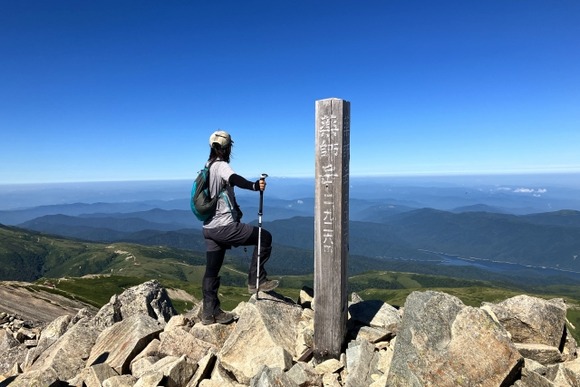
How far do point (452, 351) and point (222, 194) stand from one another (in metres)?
7.59

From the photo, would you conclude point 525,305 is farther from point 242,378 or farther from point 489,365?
point 242,378

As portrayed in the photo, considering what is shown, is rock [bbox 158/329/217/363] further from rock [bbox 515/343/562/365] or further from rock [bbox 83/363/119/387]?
rock [bbox 515/343/562/365]

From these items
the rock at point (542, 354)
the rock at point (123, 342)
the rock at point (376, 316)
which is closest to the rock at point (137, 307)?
the rock at point (123, 342)

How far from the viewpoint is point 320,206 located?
10383 mm

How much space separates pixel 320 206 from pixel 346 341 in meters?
4.31

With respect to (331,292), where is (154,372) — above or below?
below

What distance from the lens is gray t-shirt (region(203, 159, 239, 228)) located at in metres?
11.1

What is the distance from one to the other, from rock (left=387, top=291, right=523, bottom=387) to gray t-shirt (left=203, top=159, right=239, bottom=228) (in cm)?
603

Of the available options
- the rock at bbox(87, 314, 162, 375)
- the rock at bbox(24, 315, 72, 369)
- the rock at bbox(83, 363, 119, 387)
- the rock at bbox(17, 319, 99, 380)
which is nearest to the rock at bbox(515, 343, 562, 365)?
the rock at bbox(87, 314, 162, 375)

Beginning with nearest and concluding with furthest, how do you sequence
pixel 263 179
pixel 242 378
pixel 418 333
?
pixel 418 333
pixel 242 378
pixel 263 179

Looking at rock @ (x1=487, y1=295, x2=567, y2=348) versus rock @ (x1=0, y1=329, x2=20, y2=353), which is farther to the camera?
rock @ (x1=0, y1=329, x2=20, y2=353)

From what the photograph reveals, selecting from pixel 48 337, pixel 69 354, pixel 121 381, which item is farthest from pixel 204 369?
pixel 48 337

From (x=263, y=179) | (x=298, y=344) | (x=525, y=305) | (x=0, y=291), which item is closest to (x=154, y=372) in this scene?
(x=298, y=344)

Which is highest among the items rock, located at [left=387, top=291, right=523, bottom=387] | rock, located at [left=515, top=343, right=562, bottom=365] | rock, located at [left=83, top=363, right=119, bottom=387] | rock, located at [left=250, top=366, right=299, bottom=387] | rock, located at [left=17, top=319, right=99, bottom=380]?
rock, located at [left=387, top=291, right=523, bottom=387]
